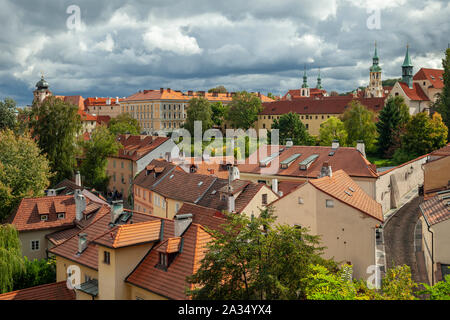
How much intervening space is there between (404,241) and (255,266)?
2187 centimetres

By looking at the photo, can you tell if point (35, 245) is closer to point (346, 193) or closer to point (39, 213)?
point (39, 213)

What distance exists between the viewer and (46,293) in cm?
2242

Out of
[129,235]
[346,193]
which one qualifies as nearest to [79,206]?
[129,235]

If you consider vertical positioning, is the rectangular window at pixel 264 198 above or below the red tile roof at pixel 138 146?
below

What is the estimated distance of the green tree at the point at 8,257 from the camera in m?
24.5

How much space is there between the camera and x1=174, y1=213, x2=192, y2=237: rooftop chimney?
20.0 m

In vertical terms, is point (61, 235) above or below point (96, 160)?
below

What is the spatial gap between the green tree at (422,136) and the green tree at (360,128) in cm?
709

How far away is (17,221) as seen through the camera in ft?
105

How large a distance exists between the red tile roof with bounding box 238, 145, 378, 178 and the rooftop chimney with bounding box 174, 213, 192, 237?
22.2 metres

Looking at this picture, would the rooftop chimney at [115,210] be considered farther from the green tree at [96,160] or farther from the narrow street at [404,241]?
the green tree at [96,160]

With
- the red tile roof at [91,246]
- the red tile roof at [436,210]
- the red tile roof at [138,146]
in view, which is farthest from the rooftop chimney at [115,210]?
the red tile roof at [138,146]

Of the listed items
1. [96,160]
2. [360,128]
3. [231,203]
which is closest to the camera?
[231,203]

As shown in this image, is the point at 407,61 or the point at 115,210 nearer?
the point at 115,210
